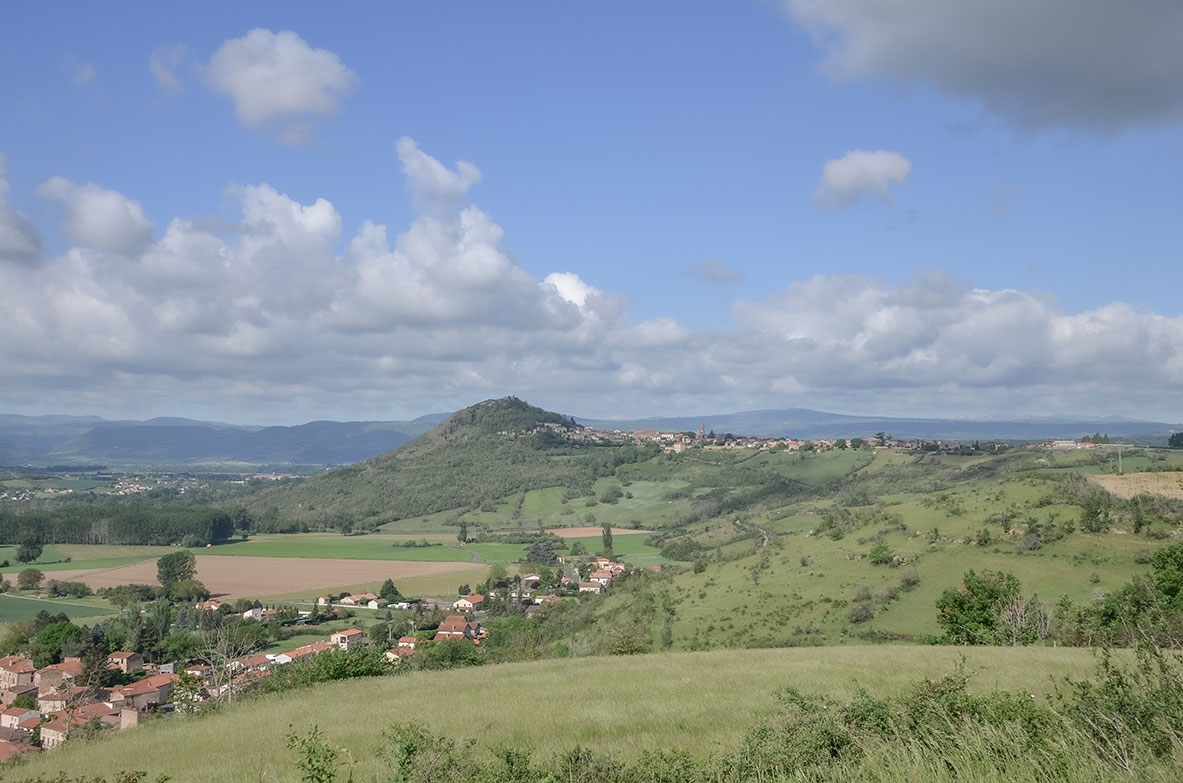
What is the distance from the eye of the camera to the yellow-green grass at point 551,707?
42.7ft

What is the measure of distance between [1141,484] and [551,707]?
74.1 m

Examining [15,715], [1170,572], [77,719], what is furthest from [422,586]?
[1170,572]

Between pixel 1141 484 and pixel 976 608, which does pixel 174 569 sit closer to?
pixel 976 608

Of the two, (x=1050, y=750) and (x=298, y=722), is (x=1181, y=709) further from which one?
(x=298, y=722)

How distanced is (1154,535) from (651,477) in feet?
483

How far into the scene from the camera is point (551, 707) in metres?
16.7

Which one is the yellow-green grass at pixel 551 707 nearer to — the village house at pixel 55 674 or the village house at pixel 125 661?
the village house at pixel 55 674

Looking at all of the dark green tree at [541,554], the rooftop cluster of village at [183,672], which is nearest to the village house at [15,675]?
the rooftop cluster of village at [183,672]

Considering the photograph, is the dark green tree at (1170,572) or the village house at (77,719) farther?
the dark green tree at (1170,572)

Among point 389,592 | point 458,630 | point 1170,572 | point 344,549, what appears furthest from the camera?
point 344,549

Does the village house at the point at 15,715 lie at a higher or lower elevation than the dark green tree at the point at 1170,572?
lower

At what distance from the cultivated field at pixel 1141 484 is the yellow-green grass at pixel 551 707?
174 feet

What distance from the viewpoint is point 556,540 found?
13838 cm

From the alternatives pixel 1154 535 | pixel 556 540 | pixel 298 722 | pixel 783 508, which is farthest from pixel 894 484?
pixel 298 722
